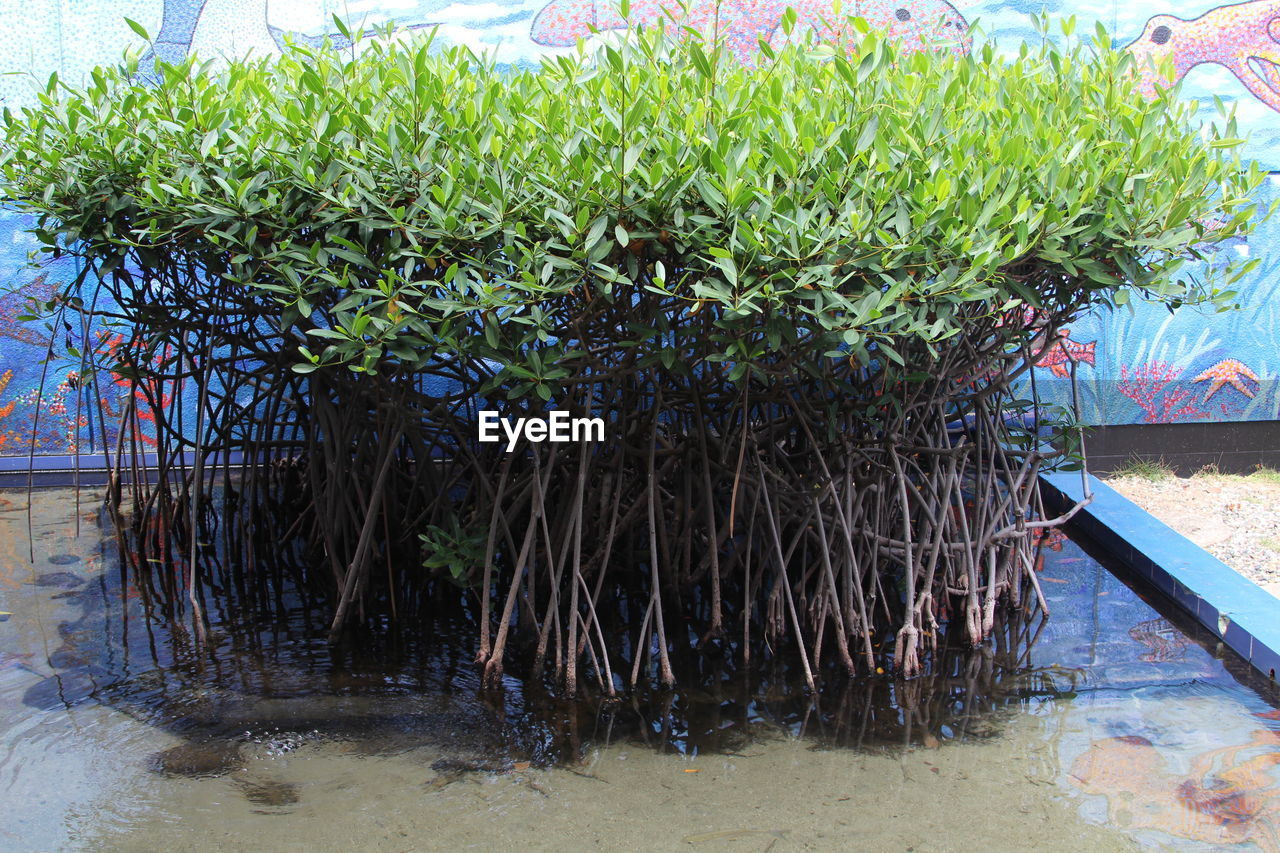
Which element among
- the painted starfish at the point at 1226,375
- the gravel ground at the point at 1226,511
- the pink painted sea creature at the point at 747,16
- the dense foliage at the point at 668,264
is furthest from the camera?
the painted starfish at the point at 1226,375

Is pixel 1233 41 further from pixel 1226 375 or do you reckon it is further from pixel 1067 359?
pixel 1067 359

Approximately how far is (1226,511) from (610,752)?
446 cm

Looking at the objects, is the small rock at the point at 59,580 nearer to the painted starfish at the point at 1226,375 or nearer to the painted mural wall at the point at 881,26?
the painted mural wall at the point at 881,26

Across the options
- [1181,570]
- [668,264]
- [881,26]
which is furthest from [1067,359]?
[668,264]

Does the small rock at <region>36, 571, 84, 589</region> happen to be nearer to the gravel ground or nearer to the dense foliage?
the dense foliage

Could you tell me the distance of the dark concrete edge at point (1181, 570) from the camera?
422 centimetres

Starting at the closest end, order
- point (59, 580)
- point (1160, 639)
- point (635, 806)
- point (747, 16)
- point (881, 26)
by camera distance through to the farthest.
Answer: point (635, 806) → point (1160, 639) → point (59, 580) → point (881, 26) → point (747, 16)

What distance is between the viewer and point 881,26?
6.44 meters

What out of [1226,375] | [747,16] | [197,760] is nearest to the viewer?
[197,760]

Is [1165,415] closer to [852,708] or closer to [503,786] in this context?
[852,708]

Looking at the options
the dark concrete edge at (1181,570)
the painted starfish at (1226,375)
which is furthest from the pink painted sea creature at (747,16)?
the dark concrete edge at (1181,570)

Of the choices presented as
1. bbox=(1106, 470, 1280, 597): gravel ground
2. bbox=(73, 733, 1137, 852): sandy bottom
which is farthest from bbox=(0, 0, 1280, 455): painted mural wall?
bbox=(73, 733, 1137, 852): sandy bottom

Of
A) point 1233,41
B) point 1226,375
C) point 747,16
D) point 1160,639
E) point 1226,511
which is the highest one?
point 747,16

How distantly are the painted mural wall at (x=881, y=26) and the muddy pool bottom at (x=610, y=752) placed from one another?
2.66 meters
